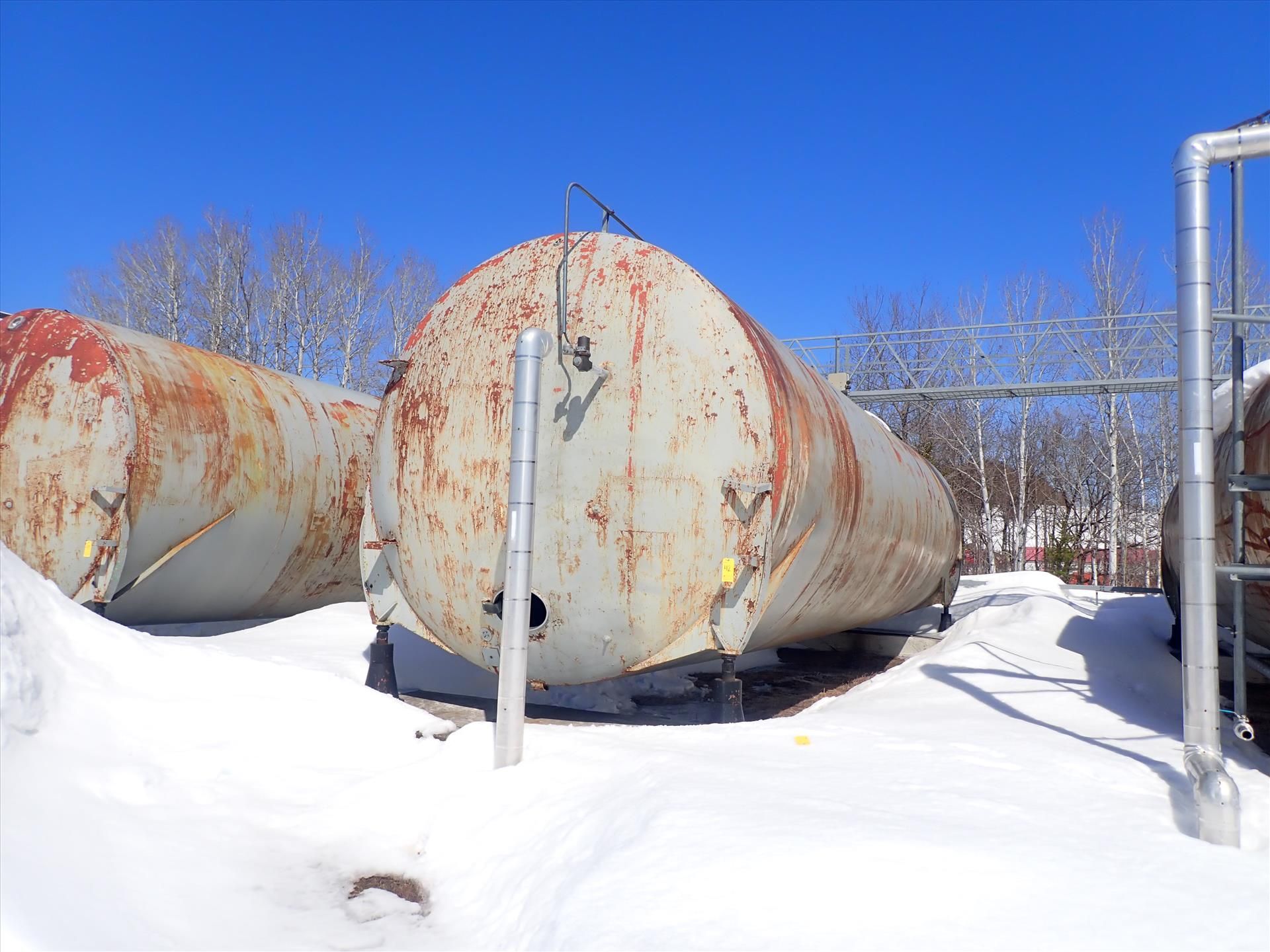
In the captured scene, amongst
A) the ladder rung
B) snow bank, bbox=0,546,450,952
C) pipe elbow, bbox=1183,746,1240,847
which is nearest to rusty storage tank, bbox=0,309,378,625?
snow bank, bbox=0,546,450,952

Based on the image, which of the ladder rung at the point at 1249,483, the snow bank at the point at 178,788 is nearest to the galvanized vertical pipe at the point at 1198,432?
the ladder rung at the point at 1249,483

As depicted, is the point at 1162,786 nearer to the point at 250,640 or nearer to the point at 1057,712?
the point at 1057,712

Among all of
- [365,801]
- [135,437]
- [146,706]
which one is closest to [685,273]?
[365,801]

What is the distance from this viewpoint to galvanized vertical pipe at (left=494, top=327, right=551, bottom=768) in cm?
427

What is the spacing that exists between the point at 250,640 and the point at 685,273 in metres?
4.97

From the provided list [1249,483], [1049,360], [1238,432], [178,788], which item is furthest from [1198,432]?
[1049,360]

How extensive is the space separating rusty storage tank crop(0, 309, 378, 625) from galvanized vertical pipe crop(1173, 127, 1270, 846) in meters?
6.90

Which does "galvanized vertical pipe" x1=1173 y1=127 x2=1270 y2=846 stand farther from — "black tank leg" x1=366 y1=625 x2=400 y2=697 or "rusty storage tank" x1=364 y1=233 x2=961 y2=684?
"black tank leg" x1=366 y1=625 x2=400 y2=697

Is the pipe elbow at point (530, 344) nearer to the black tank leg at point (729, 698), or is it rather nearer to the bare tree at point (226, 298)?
the black tank leg at point (729, 698)

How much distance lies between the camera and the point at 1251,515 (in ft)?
15.0

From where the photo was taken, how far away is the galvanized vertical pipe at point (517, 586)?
4273mm

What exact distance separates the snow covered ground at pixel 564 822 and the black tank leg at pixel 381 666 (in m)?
0.52

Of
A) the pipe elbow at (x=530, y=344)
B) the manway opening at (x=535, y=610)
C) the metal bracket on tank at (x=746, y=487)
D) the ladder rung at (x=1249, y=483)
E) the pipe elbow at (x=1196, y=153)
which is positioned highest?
the pipe elbow at (x=1196, y=153)

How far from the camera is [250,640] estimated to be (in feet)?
24.9
